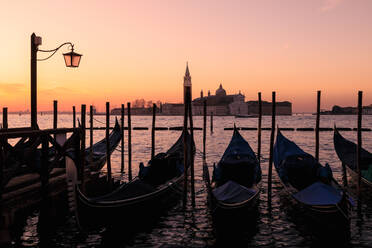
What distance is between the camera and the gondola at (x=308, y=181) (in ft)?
25.7

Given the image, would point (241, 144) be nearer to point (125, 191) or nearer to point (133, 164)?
point (125, 191)

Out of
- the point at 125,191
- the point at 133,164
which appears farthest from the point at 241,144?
the point at 133,164

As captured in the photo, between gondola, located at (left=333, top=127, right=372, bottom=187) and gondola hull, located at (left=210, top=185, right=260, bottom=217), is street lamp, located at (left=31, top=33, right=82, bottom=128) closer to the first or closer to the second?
gondola hull, located at (left=210, top=185, right=260, bottom=217)

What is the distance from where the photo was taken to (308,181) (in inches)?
409

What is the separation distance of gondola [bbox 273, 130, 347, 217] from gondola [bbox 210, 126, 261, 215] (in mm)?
844

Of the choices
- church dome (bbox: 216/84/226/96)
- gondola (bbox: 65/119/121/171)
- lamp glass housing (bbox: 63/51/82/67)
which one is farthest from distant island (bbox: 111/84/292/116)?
lamp glass housing (bbox: 63/51/82/67)

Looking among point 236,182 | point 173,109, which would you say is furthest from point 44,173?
point 173,109

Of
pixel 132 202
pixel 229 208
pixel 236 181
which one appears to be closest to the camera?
pixel 132 202

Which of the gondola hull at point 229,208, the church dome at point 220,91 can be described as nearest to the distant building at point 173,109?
the church dome at point 220,91

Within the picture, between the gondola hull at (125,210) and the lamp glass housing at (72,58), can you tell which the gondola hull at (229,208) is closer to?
the gondola hull at (125,210)

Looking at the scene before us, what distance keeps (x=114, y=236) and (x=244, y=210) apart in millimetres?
2759

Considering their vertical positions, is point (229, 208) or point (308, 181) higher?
point (308, 181)

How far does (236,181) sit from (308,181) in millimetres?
1919

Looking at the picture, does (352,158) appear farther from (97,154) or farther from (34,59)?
(34,59)
